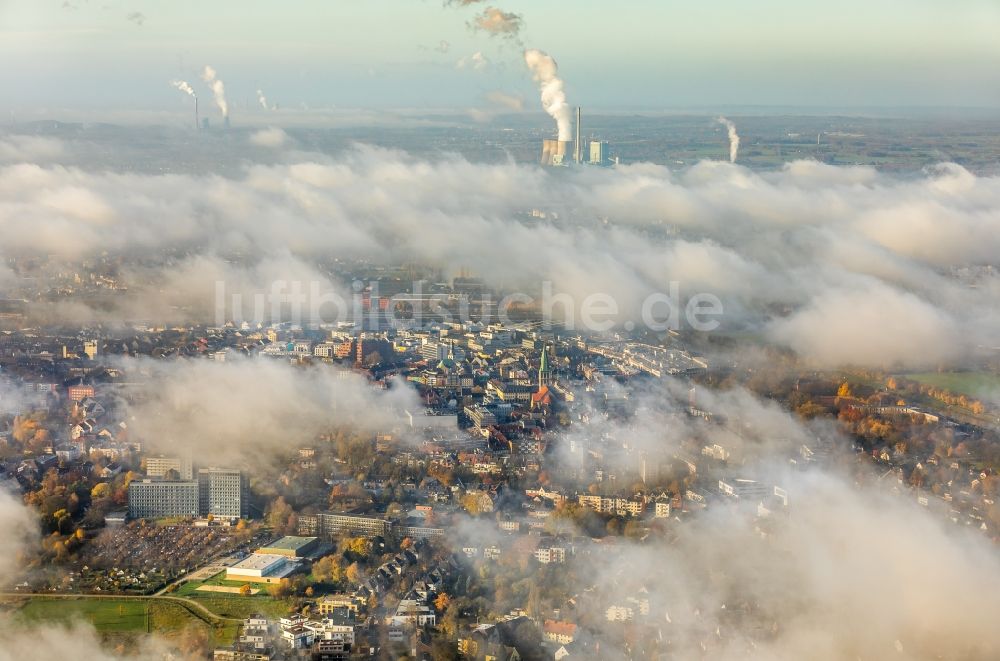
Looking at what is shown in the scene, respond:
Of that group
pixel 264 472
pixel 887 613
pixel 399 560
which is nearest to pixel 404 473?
pixel 264 472

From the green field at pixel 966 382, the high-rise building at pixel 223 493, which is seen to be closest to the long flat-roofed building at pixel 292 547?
the high-rise building at pixel 223 493

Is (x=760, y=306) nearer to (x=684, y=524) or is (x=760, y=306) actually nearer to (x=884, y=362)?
(x=884, y=362)

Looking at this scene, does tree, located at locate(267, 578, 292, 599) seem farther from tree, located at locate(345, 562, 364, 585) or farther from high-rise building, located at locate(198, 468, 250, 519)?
high-rise building, located at locate(198, 468, 250, 519)

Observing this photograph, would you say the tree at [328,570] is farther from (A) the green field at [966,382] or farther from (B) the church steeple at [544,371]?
(A) the green field at [966,382]

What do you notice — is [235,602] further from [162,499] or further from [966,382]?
[966,382]

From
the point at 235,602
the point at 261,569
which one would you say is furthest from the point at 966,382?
the point at 235,602

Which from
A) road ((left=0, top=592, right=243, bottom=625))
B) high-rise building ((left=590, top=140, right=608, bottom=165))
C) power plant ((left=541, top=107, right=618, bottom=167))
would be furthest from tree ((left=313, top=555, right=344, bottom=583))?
high-rise building ((left=590, top=140, right=608, bottom=165))
